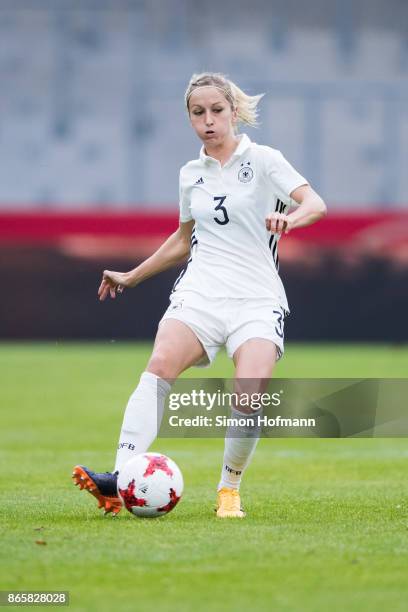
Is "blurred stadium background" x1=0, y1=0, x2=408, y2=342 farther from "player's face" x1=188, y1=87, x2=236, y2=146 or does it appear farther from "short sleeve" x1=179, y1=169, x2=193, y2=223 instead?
"player's face" x1=188, y1=87, x2=236, y2=146

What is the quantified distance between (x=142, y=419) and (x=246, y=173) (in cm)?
130

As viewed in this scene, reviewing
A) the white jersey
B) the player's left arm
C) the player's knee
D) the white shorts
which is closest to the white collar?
the white jersey

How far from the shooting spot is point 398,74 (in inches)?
1003

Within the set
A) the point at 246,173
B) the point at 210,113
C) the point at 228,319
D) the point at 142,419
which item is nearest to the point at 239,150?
the point at 246,173

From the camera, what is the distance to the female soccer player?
5816 millimetres

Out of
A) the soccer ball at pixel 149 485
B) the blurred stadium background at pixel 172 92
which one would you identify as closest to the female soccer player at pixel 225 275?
the soccer ball at pixel 149 485

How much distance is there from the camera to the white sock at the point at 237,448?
594 cm

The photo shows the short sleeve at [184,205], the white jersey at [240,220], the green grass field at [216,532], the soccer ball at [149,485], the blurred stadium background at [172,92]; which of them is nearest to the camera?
the green grass field at [216,532]

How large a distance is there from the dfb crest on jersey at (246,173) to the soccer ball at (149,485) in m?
1.41

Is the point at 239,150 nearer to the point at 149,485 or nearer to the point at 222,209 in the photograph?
the point at 222,209

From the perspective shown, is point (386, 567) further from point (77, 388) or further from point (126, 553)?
point (77, 388)

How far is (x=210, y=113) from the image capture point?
5.97 meters

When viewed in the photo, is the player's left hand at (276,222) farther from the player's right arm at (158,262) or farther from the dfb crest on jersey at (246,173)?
the player's right arm at (158,262)

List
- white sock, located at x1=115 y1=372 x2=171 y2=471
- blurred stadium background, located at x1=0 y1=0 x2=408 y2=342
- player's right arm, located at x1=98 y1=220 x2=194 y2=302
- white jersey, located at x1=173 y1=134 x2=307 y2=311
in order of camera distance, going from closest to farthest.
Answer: white sock, located at x1=115 y1=372 x2=171 y2=471 < white jersey, located at x1=173 y1=134 x2=307 y2=311 < player's right arm, located at x1=98 y1=220 x2=194 y2=302 < blurred stadium background, located at x1=0 y1=0 x2=408 y2=342
